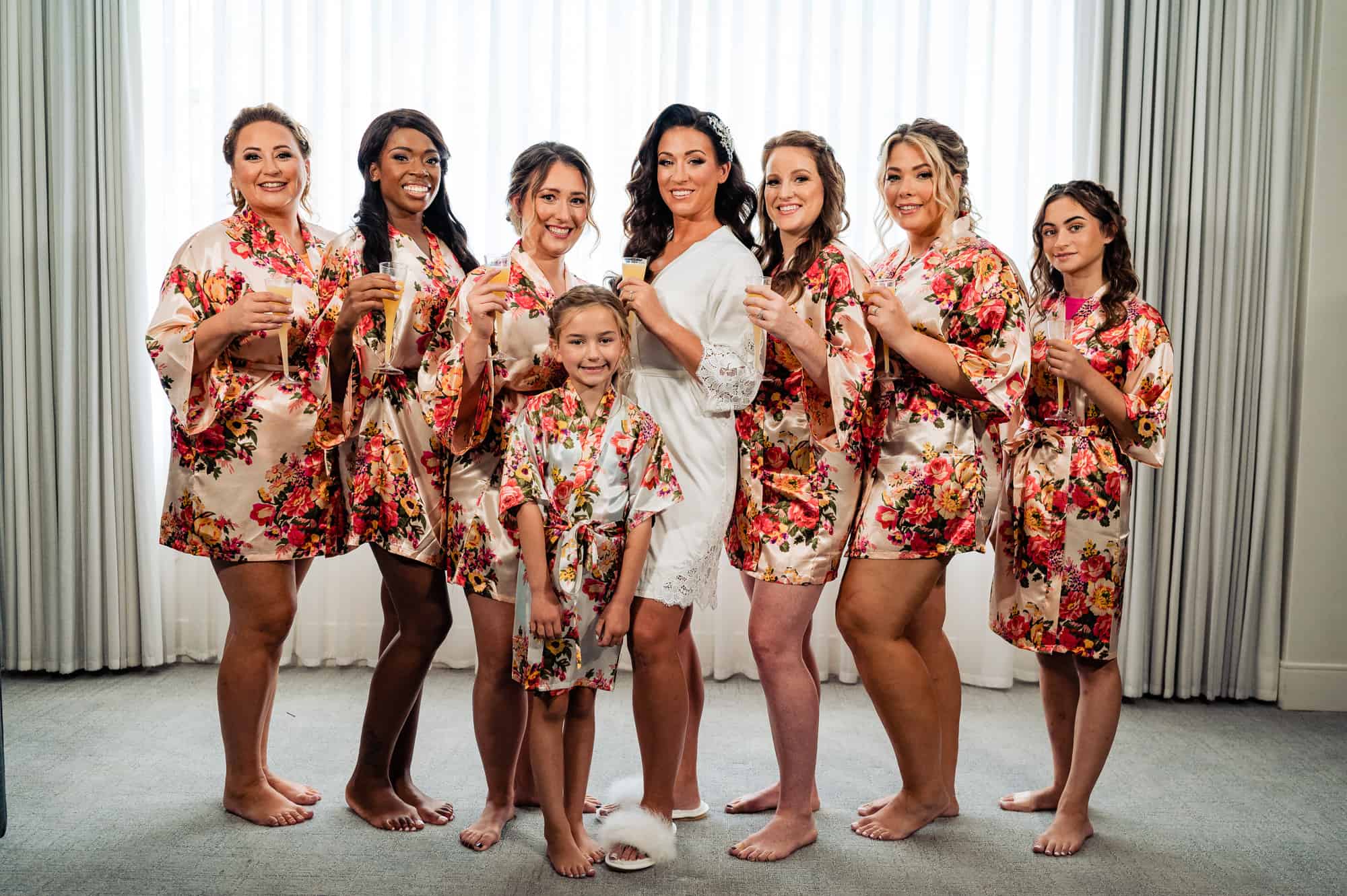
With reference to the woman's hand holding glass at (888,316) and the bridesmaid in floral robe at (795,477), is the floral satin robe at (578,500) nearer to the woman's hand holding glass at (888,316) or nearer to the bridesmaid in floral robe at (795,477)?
the bridesmaid in floral robe at (795,477)

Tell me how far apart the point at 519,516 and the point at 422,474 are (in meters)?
0.33

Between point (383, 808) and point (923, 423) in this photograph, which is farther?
point (383, 808)

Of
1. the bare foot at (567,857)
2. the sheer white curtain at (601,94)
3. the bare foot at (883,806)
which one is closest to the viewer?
the bare foot at (567,857)

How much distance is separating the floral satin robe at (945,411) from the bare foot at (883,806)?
708 mm

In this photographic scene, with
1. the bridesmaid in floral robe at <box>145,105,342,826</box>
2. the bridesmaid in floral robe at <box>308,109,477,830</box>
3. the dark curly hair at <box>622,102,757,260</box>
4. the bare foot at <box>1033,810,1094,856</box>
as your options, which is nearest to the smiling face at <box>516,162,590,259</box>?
the dark curly hair at <box>622,102,757,260</box>

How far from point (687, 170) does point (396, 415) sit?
34.6 inches

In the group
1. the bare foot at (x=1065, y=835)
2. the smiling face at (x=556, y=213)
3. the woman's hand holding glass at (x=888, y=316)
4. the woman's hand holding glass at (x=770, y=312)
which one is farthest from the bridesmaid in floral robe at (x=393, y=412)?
the bare foot at (x=1065, y=835)

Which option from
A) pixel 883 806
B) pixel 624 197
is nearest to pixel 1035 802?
pixel 883 806

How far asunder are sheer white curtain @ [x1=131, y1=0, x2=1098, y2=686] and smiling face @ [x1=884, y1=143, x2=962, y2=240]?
136cm

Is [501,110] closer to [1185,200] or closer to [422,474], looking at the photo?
[422,474]

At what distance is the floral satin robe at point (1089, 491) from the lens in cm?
266

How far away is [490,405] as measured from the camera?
2.49 m

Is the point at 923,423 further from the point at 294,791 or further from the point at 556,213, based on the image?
the point at 294,791

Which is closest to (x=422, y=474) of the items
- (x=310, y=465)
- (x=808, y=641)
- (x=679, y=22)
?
(x=310, y=465)
